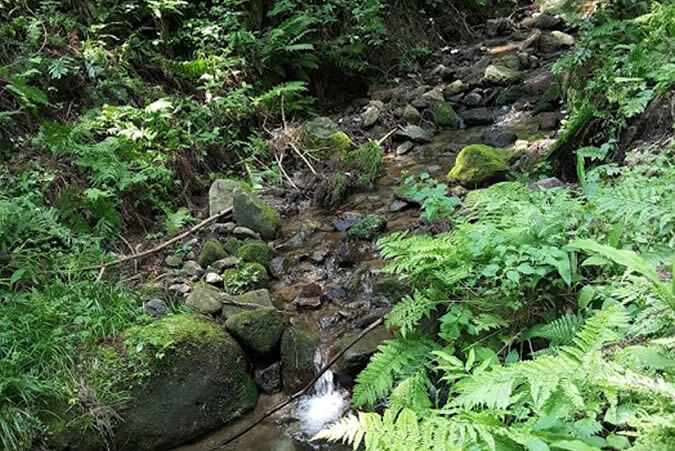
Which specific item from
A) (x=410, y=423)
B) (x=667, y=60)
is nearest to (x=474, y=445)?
(x=410, y=423)

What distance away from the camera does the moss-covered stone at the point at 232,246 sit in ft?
17.3

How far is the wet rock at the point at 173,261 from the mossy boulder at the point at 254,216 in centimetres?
87

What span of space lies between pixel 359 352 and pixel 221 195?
296cm

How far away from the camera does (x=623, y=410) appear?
5.33 feet

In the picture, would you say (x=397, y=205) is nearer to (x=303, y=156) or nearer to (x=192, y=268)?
(x=303, y=156)

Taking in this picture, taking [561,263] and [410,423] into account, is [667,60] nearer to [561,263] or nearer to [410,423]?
[561,263]

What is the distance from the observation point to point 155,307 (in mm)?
4316

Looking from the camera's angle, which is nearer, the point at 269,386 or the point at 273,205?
the point at 269,386

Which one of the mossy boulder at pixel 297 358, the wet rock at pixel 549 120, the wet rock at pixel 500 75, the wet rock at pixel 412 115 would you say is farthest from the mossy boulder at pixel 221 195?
the wet rock at pixel 500 75

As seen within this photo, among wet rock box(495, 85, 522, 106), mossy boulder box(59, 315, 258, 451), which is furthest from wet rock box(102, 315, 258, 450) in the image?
wet rock box(495, 85, 522, 106)

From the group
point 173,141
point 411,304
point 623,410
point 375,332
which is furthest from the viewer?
point 173,141

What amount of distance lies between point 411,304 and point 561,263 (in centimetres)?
82

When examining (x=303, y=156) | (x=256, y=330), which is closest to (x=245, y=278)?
(x=256, y=330)

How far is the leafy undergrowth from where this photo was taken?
1.62 m
